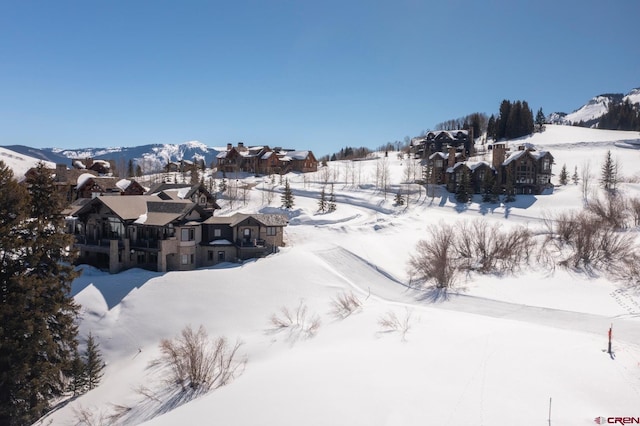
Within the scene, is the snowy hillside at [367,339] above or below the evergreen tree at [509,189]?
below

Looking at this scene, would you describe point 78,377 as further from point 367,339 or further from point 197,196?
point 197,196

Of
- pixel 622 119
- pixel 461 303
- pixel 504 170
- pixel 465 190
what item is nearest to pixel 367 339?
pixel 461 303

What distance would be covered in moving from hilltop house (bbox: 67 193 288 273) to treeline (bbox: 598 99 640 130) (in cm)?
13404

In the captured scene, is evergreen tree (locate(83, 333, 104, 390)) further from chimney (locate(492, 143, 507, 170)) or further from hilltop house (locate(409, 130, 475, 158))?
hilltop house (locate(409, 130, 475, 158))

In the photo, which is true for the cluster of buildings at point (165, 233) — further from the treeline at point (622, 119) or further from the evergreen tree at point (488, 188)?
the treeline at point (622, 119)

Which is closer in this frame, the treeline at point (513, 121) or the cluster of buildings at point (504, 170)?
the cluster of buildings at point (504, 170)

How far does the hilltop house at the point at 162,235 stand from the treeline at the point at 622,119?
134m

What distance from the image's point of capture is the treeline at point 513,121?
114250mm

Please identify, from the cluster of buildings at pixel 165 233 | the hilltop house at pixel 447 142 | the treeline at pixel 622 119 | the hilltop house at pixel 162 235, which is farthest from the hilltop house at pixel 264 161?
the treeline at pixel 622 119

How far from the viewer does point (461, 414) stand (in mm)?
14531

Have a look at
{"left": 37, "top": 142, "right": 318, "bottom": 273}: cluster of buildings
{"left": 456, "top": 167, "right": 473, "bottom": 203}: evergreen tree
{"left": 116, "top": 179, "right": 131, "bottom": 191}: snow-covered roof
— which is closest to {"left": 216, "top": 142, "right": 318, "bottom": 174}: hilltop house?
{"left": 116, "top": 179, "right": 131, "bottom": 191}: snow-covered roof

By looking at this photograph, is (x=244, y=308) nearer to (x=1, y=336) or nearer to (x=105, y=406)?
(x=105, y=406)

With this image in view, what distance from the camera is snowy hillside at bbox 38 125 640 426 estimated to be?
15422 millimetres

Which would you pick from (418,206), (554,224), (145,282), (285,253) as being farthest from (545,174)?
(145,282)
